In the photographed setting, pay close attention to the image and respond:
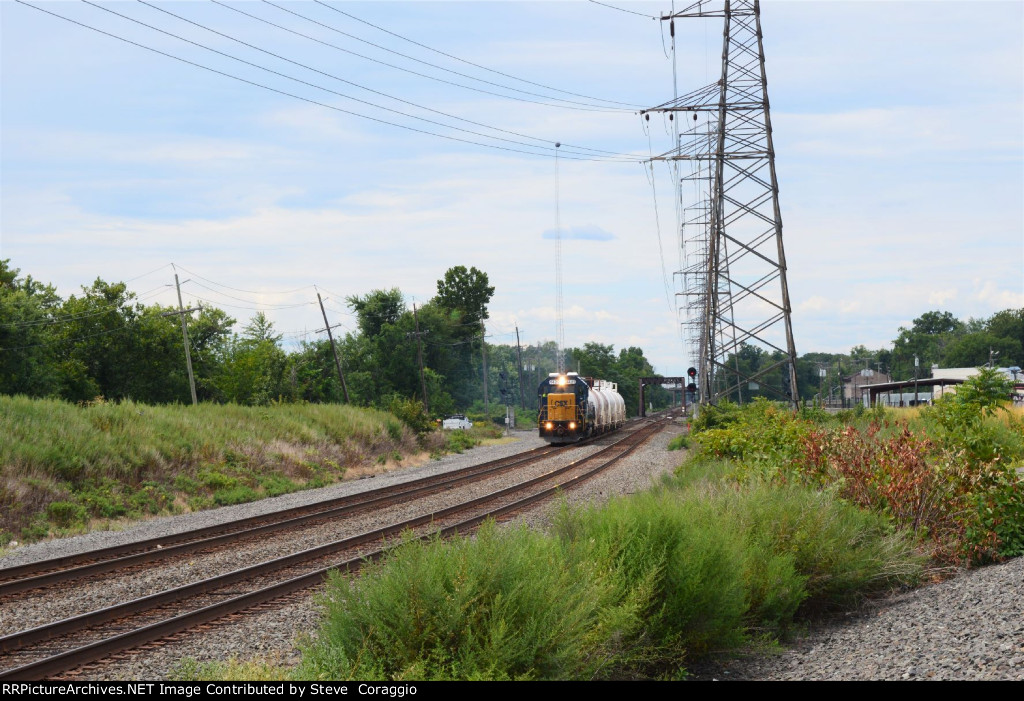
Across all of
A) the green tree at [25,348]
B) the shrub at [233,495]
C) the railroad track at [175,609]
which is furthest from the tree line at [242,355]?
the railroad track at [175,609]

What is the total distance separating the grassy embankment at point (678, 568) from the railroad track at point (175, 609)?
0.69m

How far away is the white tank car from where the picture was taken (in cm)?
4838

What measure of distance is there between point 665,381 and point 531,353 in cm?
6084

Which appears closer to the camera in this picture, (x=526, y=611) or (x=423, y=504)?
(x=526, y=611)

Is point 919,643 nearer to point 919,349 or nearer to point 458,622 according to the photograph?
point 458,622

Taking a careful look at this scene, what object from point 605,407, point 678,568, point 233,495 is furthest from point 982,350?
point 678,568

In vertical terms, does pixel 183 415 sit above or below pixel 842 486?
above

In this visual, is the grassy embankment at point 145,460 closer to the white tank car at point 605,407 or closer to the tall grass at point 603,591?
the tall grass at point 603,591

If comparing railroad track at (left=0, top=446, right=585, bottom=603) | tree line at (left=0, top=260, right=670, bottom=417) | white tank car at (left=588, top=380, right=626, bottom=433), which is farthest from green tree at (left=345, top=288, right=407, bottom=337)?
railroad track at (left=0, top=446, right=585, bottom=603)

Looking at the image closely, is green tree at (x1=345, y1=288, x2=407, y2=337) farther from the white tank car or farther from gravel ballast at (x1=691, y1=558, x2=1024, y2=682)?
gravel ballast at (x1=691, y1=558, x2=1024, y2=682)
